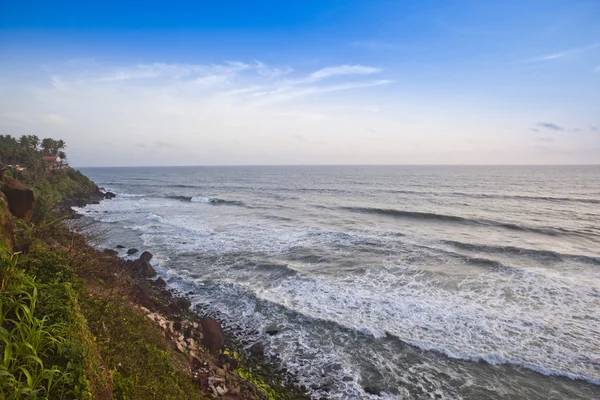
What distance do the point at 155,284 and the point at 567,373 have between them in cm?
1883

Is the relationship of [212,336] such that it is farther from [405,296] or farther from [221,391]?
[405,296]

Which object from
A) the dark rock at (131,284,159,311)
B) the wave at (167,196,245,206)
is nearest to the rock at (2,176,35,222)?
the dark rock at (131,284,159,311)

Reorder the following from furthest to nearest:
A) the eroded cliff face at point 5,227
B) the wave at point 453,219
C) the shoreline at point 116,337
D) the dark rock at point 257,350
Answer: the wave at point 453,219 < the dark rock at point 257,350 < the eroded cliff face at point 5,227 < the shoreline at point 116,337

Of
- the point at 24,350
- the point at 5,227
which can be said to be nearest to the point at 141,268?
the point at 5,227

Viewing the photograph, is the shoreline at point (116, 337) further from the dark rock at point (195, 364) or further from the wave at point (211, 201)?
the wave at point (211, 201)

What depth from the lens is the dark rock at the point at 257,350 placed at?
11156 mm

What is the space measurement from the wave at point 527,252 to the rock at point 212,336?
69.6 feet

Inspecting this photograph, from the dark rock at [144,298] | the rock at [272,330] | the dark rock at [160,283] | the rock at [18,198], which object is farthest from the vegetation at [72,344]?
the dark rock at [160,283]

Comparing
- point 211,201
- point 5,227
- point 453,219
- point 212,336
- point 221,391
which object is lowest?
point 212,336

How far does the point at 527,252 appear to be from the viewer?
23297 mm

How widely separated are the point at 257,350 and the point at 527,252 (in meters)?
23.0

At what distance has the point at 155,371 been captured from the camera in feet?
22.6

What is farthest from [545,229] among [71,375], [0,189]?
[0,189]

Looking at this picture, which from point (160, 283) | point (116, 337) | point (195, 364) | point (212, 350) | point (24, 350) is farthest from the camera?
point (160, 283)
